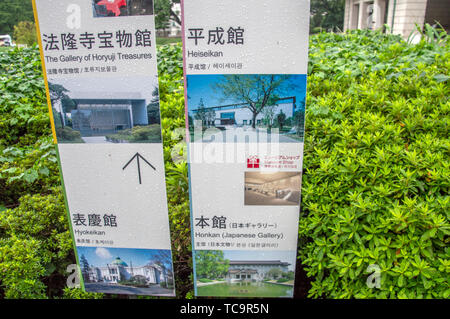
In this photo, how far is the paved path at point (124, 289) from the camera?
209cm

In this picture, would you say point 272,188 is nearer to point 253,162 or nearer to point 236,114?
point 253,162

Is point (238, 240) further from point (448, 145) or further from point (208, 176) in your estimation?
point (448, 145)

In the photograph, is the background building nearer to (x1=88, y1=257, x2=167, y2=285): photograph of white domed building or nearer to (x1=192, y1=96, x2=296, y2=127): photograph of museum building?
(x1=192, y1=96, x2=296, y2=127): photograph of museum building

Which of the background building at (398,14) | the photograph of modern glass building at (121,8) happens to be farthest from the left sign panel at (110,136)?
the background building at (398,14)

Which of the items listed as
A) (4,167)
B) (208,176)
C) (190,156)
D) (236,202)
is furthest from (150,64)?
(4,167)

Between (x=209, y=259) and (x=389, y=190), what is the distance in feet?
3.48

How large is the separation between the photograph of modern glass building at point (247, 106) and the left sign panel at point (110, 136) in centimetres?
23

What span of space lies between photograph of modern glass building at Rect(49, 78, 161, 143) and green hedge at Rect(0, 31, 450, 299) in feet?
1.53

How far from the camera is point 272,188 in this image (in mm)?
1858

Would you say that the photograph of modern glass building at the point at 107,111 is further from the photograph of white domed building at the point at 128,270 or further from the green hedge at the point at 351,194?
the photograph of white domed building at the point at 128,270

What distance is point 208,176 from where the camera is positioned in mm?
1871

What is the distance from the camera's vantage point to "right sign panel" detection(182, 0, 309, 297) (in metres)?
1.66

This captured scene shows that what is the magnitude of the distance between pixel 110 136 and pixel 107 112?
0.14 m

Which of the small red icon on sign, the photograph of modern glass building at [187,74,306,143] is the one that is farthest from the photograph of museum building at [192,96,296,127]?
the small red icon on sign
